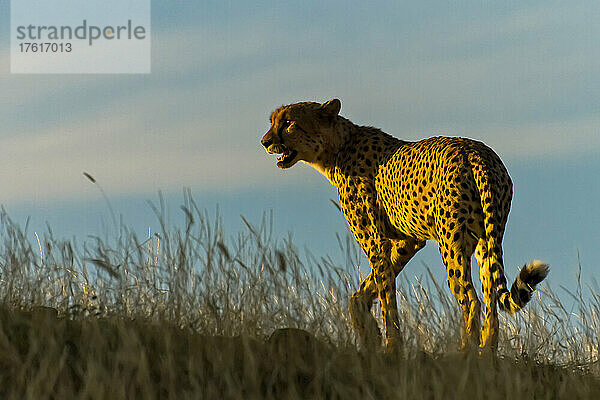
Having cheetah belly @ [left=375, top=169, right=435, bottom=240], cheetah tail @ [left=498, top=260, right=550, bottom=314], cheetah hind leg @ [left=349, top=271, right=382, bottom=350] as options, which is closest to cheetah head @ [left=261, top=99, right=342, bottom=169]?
cheetah belly @ [left=375, top=169, right=435, bottom=240]

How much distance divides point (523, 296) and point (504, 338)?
1.18 feet

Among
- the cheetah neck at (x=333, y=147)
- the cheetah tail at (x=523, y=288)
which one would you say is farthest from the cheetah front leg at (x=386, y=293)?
the cheetah tail at (x=523, y=288)

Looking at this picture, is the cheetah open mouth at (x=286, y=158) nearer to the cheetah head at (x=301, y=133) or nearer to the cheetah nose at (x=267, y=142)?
the cheetah head at (x=301, y=133)

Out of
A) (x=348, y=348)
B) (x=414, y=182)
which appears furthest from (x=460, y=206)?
(x=348, y=348)

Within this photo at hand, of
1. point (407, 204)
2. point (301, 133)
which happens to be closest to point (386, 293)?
point (407, 204)

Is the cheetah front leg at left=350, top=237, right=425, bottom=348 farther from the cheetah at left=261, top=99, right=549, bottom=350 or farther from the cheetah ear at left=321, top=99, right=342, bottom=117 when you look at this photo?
the cheetah ear at left=321, top=99, right=342, bottom=117

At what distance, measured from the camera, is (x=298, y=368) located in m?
5.48

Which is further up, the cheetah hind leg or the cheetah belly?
the cheetah belly

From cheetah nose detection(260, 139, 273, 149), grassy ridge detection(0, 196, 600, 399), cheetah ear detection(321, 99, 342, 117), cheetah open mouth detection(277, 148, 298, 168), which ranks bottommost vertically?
grassy ridge detection(0, 196, 600, 399)

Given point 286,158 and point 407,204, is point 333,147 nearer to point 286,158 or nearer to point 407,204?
point 286,158

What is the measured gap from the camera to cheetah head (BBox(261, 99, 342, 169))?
7.73m

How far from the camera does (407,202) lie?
7.00 meters

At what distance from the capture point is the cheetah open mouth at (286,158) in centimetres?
774

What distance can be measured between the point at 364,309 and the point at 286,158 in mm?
1630
